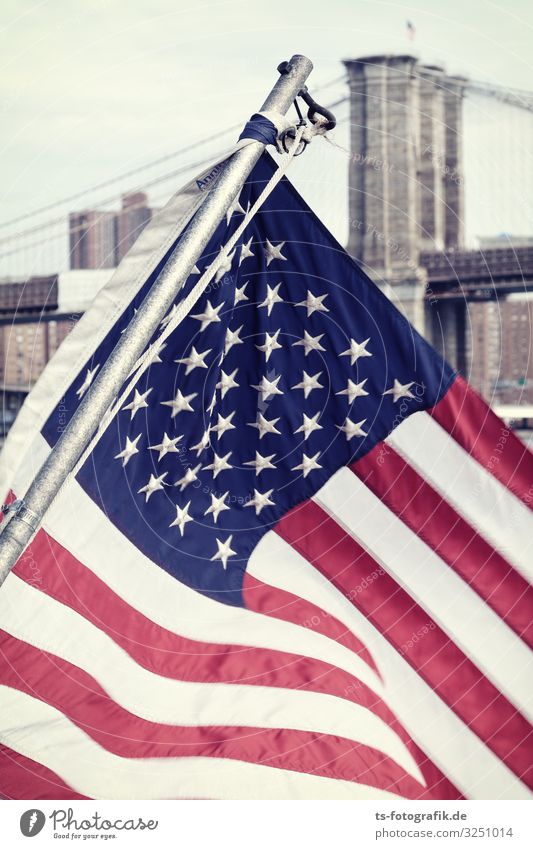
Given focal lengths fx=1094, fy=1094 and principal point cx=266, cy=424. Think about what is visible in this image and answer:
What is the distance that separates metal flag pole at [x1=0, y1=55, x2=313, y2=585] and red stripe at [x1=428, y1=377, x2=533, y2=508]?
1069 millimetres

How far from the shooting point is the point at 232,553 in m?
2.69

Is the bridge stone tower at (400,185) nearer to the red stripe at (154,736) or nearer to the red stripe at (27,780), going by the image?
the red stripe at (154,736)

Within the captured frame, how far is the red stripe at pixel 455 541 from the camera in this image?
2.80 m

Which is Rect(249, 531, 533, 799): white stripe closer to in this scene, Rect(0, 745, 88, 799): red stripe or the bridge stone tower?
Rect(0, 745, 88, 799): red stripe

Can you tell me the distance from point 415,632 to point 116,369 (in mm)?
1328

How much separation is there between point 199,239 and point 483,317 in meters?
47.8

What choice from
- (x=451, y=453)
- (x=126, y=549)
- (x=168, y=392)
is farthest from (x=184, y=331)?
(x=451, y=453)

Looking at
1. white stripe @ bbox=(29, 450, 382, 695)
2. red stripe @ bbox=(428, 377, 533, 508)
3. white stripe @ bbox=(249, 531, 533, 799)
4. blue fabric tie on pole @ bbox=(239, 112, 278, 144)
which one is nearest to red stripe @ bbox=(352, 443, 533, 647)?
red stripe @ bbox=(428, 377, 533, 508)

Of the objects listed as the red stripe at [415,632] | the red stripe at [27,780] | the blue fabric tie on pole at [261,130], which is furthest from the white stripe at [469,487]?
the red stripe at [27,780]

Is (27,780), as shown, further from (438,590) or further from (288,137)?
(288,137)

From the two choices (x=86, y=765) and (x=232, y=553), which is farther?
(x=232, y=553)

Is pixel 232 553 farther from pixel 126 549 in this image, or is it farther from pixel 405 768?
pixel 405 768

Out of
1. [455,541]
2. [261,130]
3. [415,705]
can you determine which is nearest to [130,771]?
[415,705]

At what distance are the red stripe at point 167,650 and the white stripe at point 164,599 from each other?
0.06 feet
